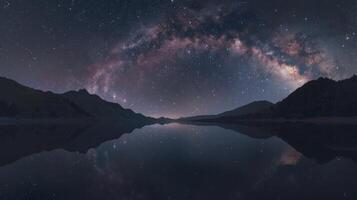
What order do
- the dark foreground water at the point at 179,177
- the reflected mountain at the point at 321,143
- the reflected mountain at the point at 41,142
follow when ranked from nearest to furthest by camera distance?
the dark foreground water at the point at 179,177, the reflected mountain at the point at 321,143, the reflected mountain at the point at 41,142

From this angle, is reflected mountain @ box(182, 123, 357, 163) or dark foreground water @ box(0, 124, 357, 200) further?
reflected mountain @ box(182, 123, 357, 163)

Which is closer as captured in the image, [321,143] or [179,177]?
[179,177]

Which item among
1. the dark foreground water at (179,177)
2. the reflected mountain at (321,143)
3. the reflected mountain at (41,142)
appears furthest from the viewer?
the reflected mountain at (41,142)

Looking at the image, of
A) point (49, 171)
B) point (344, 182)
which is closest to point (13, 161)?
point (49, 171)

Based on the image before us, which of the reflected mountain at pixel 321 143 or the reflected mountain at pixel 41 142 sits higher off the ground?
the reflected mountain at pixel 321 143

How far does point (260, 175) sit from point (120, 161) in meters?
14.7

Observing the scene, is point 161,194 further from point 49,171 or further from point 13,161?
point 13,161

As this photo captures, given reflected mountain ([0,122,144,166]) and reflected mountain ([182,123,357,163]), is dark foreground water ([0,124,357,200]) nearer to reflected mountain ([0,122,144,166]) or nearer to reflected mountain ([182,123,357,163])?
reflected mountain ([182,123,357,163])

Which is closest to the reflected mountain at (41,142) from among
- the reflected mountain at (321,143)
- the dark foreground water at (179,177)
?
the dark foreground water at (179,177)

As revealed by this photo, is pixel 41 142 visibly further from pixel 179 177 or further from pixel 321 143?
pixel 321 143

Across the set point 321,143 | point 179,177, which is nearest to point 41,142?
point 179,177

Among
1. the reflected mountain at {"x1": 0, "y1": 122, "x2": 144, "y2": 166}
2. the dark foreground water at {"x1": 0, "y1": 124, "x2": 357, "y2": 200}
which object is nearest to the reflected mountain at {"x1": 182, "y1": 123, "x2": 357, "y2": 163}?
the dark foreground water at {"x1": 0, "y1": 124, "x2": 357, "y2": 200}

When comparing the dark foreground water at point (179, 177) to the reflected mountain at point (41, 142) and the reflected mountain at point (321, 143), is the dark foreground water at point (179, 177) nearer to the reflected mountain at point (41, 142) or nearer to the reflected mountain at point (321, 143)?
the reflected mountain at point (321, 143)

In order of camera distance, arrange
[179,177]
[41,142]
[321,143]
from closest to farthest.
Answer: [179,177]
[321,143]
[41,142]
